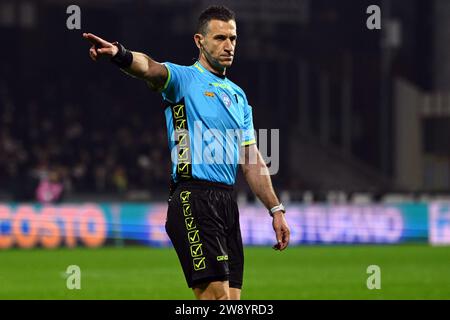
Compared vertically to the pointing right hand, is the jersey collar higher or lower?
lower

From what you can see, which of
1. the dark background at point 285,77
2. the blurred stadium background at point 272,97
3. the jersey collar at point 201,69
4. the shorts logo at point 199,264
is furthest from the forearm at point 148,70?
the dark background at point 285,77

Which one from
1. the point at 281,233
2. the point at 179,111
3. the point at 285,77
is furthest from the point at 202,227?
the point at 285,77

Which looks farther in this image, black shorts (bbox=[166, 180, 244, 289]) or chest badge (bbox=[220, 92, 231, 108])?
chest badge (bbox=[220, 92, 231, 108])

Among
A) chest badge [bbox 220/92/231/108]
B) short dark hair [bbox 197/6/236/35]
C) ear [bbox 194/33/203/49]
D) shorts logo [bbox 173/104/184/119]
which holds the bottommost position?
shorts logo [bbox 173/104/184/119]

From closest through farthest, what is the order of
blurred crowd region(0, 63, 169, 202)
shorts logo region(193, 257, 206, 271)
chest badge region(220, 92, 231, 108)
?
1. shorts logo region(193, 257, 206, 271)
2. chest badge region(220, 92, 231, 108)
3. blurred crowd region(0, 63, 169, 202)

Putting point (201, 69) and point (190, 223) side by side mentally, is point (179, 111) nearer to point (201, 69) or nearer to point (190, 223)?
point (201, 69)

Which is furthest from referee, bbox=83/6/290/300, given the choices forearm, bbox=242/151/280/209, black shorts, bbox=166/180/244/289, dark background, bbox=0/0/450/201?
dark background, bbox=0/0/450/201

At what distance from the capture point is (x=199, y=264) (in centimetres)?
744

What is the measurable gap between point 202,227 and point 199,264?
26cm

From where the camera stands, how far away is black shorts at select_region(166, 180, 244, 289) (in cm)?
744

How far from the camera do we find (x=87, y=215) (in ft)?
82.2

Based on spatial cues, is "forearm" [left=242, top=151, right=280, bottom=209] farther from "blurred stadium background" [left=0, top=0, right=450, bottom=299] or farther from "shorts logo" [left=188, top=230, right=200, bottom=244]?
"blurred stadium background" [left=0, top=0, right=450, bottom=299]

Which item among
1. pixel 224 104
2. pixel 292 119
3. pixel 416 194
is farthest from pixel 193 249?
pixel 292 119

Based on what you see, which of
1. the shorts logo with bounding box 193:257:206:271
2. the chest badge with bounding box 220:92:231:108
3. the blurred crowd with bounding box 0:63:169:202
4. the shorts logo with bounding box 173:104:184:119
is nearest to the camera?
the shorts logo with bounding box 193:257:206:271
